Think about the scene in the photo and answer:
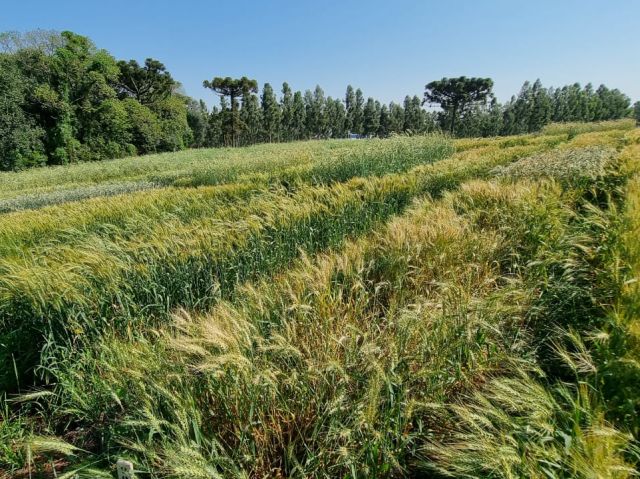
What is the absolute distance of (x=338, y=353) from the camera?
6.29 feet

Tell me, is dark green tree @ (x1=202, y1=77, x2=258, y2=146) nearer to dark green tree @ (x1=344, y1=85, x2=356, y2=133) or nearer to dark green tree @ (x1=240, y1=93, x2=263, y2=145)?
dark green tree @ (x1=240, y1=93, x2=263, y2=145)

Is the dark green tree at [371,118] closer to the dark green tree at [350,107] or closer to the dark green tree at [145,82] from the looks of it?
the dark green tree at [350,107]

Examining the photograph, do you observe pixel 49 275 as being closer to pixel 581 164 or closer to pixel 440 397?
pixel 440 397

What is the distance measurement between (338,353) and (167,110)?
6106cm

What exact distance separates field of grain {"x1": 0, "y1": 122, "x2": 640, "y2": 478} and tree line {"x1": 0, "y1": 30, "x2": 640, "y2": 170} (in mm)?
13471

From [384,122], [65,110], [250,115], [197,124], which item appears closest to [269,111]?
[250,115]

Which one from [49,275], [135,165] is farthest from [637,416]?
[135,165]

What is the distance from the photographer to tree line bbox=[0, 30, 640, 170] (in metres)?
35.8

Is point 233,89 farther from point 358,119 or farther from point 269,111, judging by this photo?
point 358,119

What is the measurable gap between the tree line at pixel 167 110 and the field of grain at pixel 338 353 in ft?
44.2

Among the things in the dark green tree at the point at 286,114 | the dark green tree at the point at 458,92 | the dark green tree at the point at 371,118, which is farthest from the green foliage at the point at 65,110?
the dark green tree at the point at 458,92

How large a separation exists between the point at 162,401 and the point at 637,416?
218cm

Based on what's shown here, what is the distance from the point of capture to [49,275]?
291cm

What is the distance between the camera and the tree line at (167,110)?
35.8 metres
